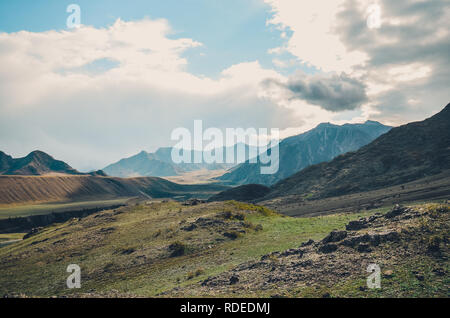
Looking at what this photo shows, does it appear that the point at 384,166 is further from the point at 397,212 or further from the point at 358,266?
the point at 358,266

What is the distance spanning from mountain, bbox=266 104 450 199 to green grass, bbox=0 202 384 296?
77.7 meters

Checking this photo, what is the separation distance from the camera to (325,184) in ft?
423

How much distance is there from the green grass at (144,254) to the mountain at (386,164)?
255 ft

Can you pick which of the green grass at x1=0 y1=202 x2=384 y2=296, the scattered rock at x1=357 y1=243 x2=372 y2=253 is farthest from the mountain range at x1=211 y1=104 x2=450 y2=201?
the scattered rock at x1=357 y1=243 x2=372 y2=253

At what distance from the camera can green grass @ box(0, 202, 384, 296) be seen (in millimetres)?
27547

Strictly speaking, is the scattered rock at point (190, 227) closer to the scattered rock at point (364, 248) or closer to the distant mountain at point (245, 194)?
the scattered rock at point (364, 248)

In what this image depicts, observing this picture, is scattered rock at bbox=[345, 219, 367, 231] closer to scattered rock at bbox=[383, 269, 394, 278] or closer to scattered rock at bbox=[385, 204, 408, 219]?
scattered rock at bbox=[385, 204, 408, 219]

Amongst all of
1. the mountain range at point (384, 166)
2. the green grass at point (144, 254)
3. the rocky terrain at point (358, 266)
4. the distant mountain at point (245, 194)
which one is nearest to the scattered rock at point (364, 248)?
the rocky terrain at point (358, 266)

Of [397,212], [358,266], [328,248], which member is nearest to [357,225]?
[397,212]

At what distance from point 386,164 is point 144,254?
121337 mm

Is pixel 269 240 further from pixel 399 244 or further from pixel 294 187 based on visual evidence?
pixel 294 187

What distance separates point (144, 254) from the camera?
35.0 metres
